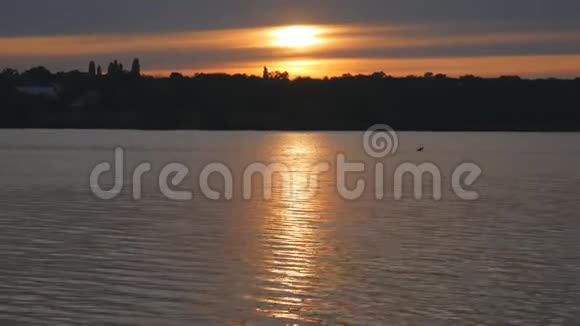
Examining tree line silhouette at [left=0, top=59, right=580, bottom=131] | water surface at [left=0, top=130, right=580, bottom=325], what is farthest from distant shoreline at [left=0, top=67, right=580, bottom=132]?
water surface at [left=0, top=130, right=580, bottom=325]

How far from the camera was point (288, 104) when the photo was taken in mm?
153250

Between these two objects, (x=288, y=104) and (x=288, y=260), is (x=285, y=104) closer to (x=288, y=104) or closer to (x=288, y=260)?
(x=288, y=104)

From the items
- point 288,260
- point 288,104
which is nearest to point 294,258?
point 288,260

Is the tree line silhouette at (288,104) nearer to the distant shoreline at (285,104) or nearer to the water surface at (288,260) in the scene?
the distant shoreline at (285,104)

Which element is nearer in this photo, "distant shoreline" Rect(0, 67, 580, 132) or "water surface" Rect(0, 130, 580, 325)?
"water surface" Rect(0, 130, 580, 325)

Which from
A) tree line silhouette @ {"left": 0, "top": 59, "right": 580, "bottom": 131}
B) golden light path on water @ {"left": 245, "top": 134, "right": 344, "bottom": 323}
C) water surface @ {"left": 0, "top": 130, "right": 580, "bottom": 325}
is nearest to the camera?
water surface @ {"left": 0, "top": 130, "right": 580, "bottom": 325}

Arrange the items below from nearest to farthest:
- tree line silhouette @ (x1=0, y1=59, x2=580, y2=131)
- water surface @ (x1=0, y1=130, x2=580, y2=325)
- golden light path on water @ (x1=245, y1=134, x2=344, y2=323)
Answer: water surface @ (x1=0, y1=130, x2=580, y2=325), golden light path on water @ (x1=245, y1=134, x2=344, y2=323), tree line silhouette @ (x1=0, y1=59, x2=580, y2=131)

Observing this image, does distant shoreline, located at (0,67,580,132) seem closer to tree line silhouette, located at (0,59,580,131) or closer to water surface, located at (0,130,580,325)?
tree line silhouette, located at (0,59,580,131)

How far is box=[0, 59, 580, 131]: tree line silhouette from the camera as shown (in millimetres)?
143375

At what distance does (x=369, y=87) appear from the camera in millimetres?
147500

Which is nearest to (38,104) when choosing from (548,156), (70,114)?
(70,114)

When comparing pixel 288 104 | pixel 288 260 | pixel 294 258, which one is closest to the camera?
pixel 288 260

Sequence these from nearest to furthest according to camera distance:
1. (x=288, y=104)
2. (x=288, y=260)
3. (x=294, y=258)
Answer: (x=288, y=260), (x=294, y=258), (x=288, y=104)

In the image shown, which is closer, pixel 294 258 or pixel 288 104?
pixel 294 258
